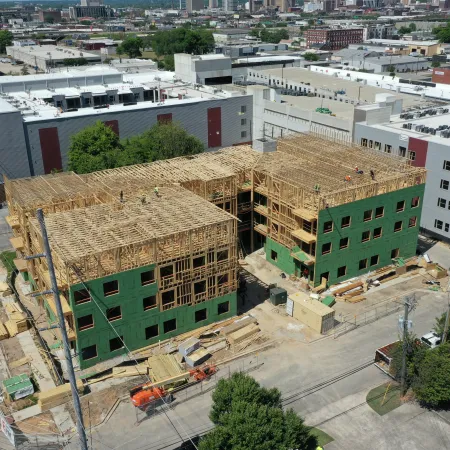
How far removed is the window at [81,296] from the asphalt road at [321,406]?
816cm

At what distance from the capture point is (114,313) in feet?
134

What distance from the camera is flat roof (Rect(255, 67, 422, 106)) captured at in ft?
313

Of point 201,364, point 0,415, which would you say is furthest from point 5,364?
point 201,364

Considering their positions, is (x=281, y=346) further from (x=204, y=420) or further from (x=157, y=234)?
(x=157, y=234)

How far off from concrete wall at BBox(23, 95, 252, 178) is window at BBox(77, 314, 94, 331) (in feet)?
154

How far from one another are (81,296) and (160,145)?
39228 millimetres

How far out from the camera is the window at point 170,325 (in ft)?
143

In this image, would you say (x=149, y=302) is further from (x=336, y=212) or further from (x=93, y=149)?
(x=93, y=149)

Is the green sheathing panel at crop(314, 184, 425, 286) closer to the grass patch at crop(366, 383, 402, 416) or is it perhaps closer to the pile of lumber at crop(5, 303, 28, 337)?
the grass patch at crop(366, 383, 402, 416)

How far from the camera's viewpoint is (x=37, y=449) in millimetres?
33500

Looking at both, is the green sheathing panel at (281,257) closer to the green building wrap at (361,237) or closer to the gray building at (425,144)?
the green building wrap at (361,237)

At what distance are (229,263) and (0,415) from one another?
68.7ft

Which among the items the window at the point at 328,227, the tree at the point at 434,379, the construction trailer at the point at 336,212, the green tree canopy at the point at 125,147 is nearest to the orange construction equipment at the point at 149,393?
the tree at the point at 434,379

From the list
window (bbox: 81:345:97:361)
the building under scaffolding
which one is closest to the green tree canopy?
the building under scaffolding
